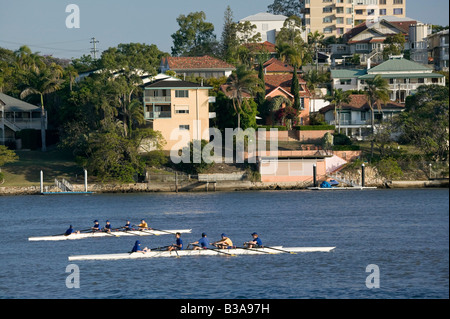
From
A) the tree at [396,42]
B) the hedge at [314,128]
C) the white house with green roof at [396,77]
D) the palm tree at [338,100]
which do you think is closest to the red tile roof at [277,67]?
the white house with green roof at [396,77]

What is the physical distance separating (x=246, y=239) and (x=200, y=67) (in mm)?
70672

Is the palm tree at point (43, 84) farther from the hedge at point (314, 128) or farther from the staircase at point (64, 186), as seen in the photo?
the hedge at point (314, 128)

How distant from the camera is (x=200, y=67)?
404 feet

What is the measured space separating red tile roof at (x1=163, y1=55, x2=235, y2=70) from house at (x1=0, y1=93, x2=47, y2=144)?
83.1 ft

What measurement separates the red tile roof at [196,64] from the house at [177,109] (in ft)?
74.2

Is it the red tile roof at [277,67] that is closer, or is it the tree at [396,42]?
the red tile roof at [277,67]

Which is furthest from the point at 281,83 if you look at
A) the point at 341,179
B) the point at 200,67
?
the point at 341,179

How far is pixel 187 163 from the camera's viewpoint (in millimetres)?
91438

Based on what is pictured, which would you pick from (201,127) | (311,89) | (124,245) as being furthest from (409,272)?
(311,89)

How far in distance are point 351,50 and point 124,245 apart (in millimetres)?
107919

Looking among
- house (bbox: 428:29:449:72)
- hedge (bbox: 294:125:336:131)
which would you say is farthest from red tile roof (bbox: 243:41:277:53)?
hedge (bbox: 294:125:336:131)

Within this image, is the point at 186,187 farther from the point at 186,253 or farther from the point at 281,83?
the point at 186,253

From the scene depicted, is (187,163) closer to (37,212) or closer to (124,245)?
Answer: (37,212)

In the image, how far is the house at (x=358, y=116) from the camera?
352ft
